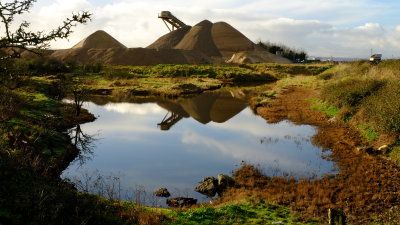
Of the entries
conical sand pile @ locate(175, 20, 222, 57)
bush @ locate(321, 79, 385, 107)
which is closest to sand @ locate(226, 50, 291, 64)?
conical sand pile @ locate(175, 20, 222, 57)

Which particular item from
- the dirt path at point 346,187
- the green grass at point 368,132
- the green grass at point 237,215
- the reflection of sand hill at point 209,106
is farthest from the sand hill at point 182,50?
the green grass at point 237,215

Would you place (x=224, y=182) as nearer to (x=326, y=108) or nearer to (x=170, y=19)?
(x=326, y=108)

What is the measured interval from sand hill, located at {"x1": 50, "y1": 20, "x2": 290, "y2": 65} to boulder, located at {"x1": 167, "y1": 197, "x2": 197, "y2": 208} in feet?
210

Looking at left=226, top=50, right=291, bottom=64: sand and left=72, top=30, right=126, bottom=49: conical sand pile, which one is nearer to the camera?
left=226, top=50, right=291, bottom=64: sand

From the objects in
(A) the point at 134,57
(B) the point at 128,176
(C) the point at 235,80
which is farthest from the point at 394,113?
(A) the point at 134,57

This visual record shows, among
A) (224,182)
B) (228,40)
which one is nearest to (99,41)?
(228,40)

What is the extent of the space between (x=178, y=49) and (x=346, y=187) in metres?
76.9

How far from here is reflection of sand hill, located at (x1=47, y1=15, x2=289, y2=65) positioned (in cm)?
7995

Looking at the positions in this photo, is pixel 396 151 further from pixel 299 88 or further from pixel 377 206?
pixel 299 88

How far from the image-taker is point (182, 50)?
87750 mm

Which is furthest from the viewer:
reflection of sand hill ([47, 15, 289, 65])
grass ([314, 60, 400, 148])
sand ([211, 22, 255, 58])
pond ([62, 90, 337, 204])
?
sand ([211, 22, 255, 58])

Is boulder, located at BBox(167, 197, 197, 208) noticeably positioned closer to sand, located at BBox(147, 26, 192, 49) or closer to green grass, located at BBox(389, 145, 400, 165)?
green grass, located at BBox(389, 145, 400, 165)

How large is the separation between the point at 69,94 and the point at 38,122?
24.2m

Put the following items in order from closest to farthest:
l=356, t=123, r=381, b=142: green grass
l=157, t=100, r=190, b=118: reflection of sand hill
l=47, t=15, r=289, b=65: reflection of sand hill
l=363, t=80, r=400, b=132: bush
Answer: l=363, t=80, r=400, b=132: bush, l=356, t=123, r=381, b=142: green grass, l=157, t=100, r=190, b=118: reflection of sand hill, l=47, t=15, r=289, b=65: reflection of sand hill
